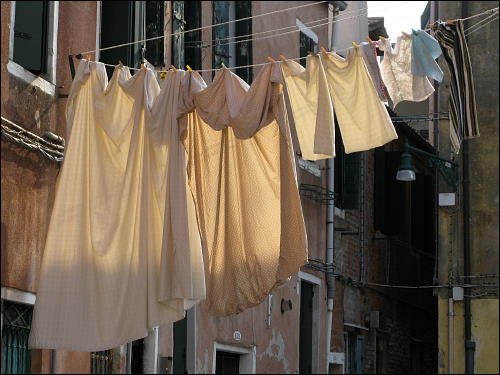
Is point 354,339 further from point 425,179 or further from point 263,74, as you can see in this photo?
point 263,74

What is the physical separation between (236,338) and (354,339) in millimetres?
5280

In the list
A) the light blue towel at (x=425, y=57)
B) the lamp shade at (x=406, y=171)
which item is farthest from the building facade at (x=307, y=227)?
the light blue towel at (x=425, y=57)

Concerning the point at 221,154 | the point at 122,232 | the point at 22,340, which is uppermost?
the point at 221,154

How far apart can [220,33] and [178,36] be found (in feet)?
5.27

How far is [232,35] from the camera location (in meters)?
16.6

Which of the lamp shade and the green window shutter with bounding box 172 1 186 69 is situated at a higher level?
the green window shutter with bounding box 172 1 186 69

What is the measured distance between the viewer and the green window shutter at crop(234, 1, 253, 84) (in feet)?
53.4

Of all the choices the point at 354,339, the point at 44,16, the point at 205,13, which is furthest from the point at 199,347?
the point at 354,339

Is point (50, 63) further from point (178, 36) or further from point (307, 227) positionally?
point (307, 227)

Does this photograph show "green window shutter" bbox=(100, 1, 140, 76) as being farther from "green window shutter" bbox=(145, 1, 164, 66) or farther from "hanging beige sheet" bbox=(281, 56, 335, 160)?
"hanging beige sheet" bbox=(281, 56, 335, 160)

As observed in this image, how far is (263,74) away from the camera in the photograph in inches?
373

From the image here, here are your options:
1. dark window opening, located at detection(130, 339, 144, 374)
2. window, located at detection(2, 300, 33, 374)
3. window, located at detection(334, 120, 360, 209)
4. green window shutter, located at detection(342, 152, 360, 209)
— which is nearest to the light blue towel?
window, located at detection(2, 300, 33, 374)

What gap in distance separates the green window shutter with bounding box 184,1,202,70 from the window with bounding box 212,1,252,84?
0.33 metres

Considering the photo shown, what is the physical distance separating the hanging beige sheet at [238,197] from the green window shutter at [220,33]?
18.2ft
